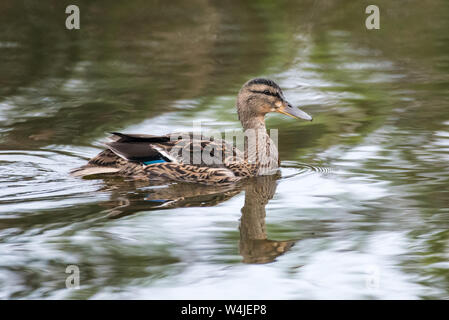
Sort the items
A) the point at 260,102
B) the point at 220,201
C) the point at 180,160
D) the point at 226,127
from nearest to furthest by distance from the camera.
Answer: the point at 220,201 → the point at 180,160 → the point at 260,102 → the point at 226,127

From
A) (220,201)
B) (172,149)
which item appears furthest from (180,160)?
(220,201)

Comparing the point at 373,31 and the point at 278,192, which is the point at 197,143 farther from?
the point at 373,31

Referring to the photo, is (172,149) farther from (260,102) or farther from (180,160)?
(260,102)

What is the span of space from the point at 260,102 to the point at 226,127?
123 cm

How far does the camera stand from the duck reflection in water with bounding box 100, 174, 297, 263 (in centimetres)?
668

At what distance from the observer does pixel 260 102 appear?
9523mm

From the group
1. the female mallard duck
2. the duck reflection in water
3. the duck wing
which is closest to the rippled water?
the duck reflection in water

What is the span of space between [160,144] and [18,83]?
5219 mm

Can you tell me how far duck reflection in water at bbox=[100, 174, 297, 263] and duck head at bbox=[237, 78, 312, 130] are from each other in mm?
863

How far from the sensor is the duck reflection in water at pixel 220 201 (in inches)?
263

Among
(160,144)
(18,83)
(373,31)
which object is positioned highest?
(373,31)

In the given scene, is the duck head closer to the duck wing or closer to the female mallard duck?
the female mallard duck

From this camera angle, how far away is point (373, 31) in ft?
55.6

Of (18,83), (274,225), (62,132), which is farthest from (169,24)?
(274,225)
